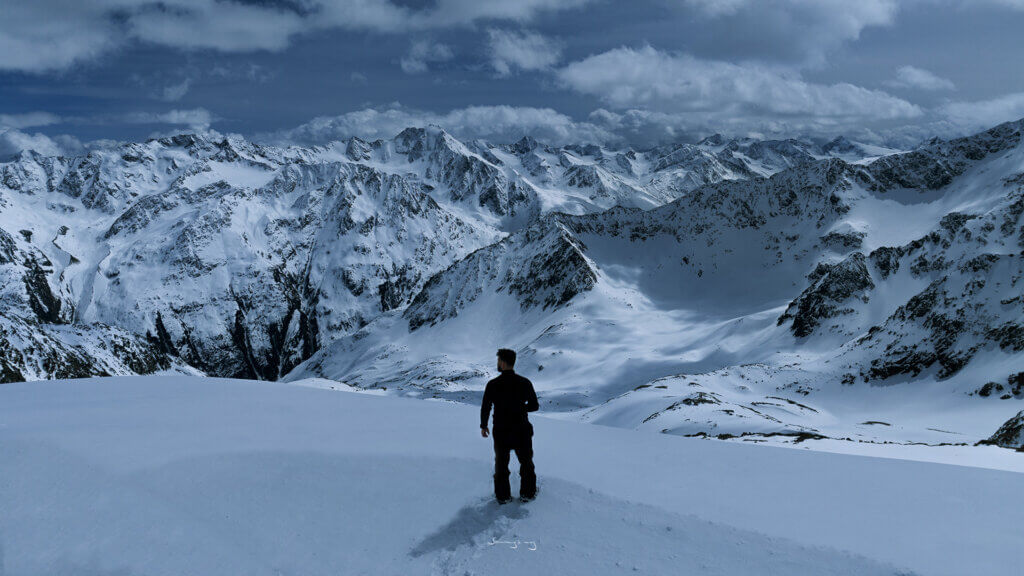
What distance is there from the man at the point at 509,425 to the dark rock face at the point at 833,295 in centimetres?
11276

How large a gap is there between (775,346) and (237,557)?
11565cm

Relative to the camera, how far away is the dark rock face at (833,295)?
350ft

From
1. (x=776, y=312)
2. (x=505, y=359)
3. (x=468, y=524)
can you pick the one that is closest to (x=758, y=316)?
(x=776, y=312)

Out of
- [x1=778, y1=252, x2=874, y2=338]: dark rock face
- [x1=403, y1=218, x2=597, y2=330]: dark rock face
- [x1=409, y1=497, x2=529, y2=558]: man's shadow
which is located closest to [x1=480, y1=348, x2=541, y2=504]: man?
[x1=409, y1=497, x2=529, y2=558]: man's shadow

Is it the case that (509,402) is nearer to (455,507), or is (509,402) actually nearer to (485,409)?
(485,409)

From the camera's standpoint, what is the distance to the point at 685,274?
582 feet

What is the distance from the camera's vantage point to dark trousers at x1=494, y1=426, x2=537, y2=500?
7910mm

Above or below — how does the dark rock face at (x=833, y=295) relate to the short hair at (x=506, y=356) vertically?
below

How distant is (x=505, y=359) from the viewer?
8.54 m

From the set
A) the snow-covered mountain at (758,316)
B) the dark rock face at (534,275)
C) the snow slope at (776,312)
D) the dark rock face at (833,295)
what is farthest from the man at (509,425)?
the dark rock face at (534,275)

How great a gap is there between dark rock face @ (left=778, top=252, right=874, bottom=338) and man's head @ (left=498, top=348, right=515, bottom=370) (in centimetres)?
11277

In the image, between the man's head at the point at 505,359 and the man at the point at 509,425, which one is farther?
the man's head at the point at 505,359

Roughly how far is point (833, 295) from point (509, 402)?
118858mm

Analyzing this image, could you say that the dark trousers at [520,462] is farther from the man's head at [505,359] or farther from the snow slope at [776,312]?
the snow slope at [776,312]
